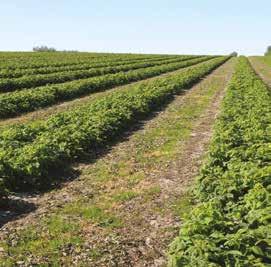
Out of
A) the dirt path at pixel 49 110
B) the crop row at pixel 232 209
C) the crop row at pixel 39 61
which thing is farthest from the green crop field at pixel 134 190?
the crop row at pixel 39 61

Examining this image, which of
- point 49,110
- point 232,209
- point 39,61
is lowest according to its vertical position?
point 39,61

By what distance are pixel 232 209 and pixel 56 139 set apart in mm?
7436

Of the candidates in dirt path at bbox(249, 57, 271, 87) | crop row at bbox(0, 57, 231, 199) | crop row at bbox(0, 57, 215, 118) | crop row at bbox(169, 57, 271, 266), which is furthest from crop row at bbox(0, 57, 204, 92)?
crop row at bbox(169, 57, 271, 266)

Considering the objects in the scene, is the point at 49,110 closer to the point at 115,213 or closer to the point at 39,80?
the point at 39,80

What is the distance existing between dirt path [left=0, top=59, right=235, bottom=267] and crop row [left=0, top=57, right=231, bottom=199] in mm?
688

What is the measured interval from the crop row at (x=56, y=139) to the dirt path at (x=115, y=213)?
0.69 m

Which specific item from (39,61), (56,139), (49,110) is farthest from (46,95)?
(39,61)

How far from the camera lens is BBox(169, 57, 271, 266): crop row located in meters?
6.98

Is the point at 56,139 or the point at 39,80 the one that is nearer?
the point at 56,139

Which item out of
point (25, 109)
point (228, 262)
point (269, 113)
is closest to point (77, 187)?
point (228, 262)

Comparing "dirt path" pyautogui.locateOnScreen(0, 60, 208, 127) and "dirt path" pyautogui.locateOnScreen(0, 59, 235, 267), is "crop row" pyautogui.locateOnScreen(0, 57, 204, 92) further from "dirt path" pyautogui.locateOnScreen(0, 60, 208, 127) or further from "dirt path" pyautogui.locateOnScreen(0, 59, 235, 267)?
"dirt path" pyautogui.locateOnScreen(0, 59, 235, 267)

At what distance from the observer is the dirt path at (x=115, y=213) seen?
904 cm

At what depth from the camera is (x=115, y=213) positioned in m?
11.0

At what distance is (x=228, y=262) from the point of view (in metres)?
6.77
